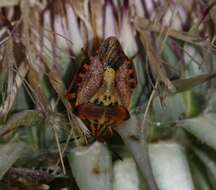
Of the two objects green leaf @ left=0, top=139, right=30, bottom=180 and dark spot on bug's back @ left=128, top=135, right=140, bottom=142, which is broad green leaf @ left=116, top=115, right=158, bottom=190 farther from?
green leaf @ left=0, top=139, right=30, bottom=180

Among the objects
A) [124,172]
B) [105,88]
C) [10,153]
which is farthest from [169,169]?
[10,153]

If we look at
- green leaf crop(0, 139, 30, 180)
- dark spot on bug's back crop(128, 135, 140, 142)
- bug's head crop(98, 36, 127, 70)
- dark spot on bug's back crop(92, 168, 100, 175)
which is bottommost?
dark spot on bug's back crop(92, 168, 100, 175)

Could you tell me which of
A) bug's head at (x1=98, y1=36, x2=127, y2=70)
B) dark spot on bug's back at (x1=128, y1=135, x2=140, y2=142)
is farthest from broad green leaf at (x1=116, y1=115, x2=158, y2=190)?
bug's head at (x1=98, y1=36, x2=127, y2=70)

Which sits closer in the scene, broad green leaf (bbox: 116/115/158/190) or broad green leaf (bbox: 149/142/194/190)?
broad green leaf (bbox: 116/115/158/190)

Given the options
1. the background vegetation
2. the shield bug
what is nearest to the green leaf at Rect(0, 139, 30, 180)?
the background vegetation

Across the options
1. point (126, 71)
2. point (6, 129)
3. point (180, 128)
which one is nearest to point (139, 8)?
point (126, 71)

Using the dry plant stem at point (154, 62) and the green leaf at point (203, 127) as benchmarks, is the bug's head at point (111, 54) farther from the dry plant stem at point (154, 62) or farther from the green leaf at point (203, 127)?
the green leaf at point (203, 127)

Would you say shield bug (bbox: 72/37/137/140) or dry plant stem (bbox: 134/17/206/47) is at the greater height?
dry plant stem (bbox: 134/17/206/47)

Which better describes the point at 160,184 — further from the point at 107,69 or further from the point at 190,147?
the point at 107,69
